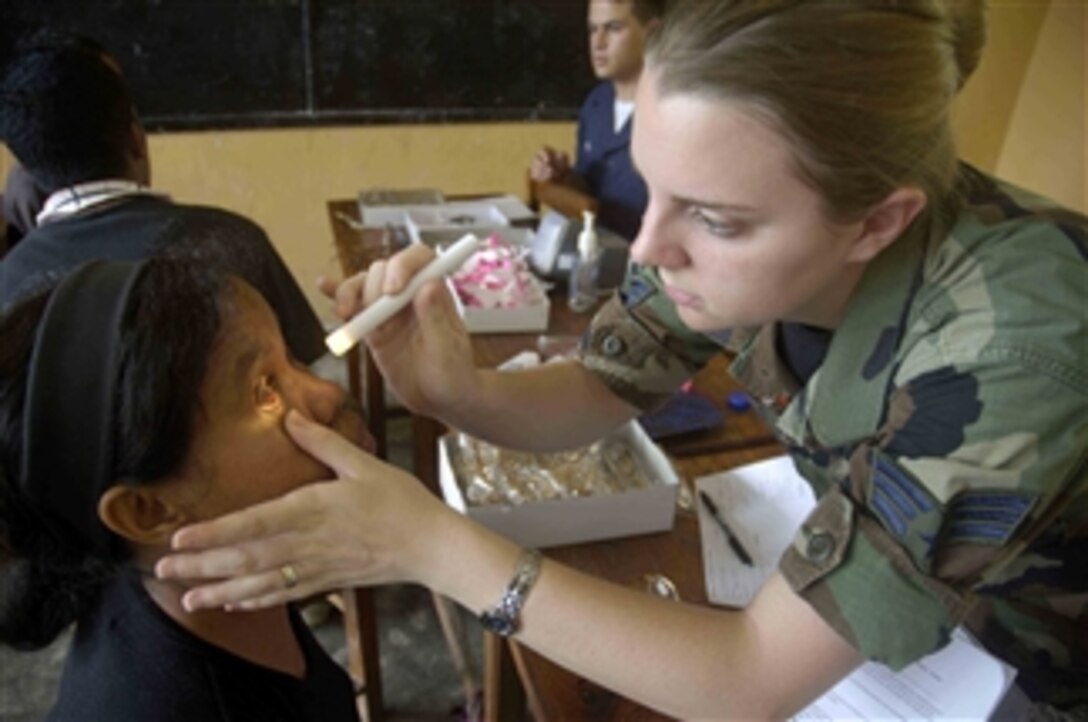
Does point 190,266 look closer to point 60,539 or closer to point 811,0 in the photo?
point 60,539

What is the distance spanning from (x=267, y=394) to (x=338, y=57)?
263 cm

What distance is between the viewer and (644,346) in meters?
1.07

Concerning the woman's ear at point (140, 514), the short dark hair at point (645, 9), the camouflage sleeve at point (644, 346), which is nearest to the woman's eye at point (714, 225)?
the camouflage sleeve at point (644, 346)

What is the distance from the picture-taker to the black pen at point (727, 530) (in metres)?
1.03

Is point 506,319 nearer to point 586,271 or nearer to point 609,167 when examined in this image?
A: point 586,271

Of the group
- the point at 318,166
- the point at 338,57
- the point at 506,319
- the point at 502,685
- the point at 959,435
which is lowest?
the point at 318,166

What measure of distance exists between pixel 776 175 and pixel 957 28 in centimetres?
23

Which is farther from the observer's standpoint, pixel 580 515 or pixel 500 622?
pixel 580 515

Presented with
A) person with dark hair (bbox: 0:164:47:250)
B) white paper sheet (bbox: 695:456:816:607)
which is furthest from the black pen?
person with dark hair (bbox: 0:164:47:250)

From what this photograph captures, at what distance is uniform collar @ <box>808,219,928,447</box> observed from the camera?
30.4 inches

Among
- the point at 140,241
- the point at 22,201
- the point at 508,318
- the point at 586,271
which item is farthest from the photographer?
the point at 22,201

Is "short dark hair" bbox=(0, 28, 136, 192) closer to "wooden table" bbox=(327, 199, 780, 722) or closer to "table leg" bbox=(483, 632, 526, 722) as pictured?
"wooden table" bbox=(327, 199, 780, 722)

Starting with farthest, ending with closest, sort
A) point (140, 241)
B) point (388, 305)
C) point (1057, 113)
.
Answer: point (1057, 113)
point (140, 241)
point (388, 305)

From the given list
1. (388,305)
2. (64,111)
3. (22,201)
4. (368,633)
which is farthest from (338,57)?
(388,305)
